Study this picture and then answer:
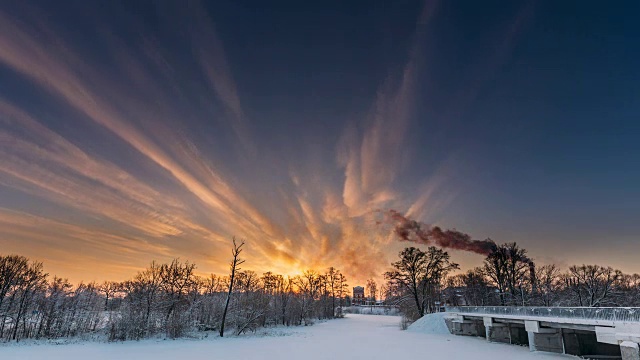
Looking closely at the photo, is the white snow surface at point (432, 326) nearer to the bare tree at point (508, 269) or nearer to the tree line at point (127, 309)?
the bare tree at point (508, 269)

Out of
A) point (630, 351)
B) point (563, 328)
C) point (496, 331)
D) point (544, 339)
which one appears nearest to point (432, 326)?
point (496, 331)

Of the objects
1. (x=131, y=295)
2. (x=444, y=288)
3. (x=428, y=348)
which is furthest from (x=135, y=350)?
(x=444, y=288)

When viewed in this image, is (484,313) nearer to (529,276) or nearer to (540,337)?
(540,337)

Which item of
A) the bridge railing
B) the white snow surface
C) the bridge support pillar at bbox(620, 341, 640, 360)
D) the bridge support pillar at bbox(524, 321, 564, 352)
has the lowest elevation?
the white snow surface

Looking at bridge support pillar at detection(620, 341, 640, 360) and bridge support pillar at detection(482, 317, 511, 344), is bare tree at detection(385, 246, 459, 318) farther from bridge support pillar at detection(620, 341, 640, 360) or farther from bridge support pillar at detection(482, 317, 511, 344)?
bridge support pillar at detection(620, 341, 640, 360)

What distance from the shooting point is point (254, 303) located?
5319cm

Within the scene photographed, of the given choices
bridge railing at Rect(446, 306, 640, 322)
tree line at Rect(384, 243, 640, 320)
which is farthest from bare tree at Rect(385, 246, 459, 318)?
bridge railing at Rect(446, 306, 640, 322)

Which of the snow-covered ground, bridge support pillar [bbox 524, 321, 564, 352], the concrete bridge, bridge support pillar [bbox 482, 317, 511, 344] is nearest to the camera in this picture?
the concrete bridge

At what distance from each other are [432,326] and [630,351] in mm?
A: 35390

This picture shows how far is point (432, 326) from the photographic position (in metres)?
51.7

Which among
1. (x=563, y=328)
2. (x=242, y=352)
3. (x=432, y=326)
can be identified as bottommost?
(x=432, y=326)

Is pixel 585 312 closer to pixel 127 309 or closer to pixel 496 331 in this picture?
pixel 496 331

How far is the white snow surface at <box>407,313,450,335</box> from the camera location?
164 ft

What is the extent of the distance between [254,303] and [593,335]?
1685 inches
